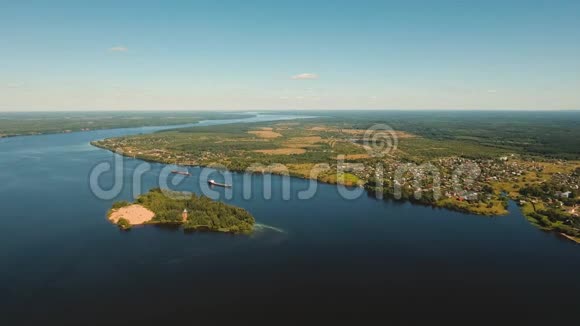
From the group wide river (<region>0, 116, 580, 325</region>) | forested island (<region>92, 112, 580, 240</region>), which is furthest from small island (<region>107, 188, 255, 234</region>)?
forested island (<region>92, 112, 580, 240</region>)

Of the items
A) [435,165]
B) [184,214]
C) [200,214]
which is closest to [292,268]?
[200,214]

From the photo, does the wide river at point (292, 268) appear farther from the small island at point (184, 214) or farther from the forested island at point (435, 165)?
the forested island at point (435, 165)

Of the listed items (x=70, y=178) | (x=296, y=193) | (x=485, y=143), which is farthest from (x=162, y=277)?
(x=485, y=143)

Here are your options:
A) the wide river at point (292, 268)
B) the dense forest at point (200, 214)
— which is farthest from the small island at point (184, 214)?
the wide river at point (292, 268)

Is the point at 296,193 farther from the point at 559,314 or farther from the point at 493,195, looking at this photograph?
the point at 559,314

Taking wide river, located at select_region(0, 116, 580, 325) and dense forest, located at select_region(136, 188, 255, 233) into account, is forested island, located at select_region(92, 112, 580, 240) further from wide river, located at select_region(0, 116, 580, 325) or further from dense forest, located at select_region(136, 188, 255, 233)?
dense forest, located at select_region(136, 188, 255, 233)

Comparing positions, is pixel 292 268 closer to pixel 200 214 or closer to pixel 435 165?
pixel 200 214
